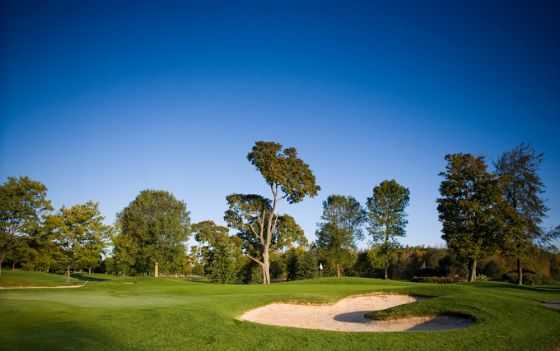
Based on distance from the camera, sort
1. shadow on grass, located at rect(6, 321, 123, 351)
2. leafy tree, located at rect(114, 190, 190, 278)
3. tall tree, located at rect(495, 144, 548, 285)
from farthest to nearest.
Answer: leafy tree, located at rect(114, 190, 190, 278) → tall tree, located at rect(495, 144, 548, 285) → shadow on grass, located at rect(6, 321, 123, 351)

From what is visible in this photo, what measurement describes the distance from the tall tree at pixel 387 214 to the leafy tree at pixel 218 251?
56.5ft

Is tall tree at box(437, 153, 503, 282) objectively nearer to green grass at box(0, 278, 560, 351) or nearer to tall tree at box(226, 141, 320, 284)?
tall tree at box(226, 141, 320, 284)

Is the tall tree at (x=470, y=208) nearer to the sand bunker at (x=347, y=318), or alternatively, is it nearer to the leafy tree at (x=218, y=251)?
the sand bunker at (x=347, y=318)

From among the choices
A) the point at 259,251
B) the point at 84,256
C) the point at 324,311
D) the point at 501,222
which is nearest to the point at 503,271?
the point at 501,222

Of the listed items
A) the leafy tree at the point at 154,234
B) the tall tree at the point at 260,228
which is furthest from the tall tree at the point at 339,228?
the leafy tree at the point at 154,234

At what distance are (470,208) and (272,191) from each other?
19851 millimetres

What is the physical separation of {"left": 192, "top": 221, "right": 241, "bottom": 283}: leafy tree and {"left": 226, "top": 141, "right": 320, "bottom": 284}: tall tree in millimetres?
4011

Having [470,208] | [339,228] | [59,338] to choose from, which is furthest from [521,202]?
[59,338]

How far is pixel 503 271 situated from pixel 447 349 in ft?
123

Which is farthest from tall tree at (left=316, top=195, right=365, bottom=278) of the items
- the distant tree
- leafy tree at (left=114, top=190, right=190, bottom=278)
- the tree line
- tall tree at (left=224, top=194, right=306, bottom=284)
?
the distant tree

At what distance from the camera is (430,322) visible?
41.6 ft

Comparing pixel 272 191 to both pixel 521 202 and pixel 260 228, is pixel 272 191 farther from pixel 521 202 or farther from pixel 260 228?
pixel 521 202

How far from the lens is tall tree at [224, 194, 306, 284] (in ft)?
128

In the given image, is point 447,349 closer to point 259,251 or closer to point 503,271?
point 259,251
